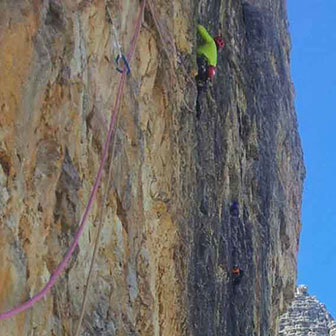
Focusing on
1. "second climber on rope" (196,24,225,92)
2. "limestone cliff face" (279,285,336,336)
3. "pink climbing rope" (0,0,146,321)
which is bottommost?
"pink climbing rope" (0,0,146,321)

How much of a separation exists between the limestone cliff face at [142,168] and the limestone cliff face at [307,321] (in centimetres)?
2788

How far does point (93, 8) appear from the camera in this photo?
7.60 m

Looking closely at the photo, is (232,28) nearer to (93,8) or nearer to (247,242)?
(247,242)

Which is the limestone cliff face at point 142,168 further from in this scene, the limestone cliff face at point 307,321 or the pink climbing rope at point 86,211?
the limestone cliff face at point 307,321

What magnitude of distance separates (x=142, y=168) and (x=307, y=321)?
126 feet

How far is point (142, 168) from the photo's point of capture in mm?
9141

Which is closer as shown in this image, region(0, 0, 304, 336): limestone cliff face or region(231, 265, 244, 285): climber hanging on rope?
region(0, 0, 304, 336): limestone cliff face

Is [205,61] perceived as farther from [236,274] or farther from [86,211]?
[86,211]

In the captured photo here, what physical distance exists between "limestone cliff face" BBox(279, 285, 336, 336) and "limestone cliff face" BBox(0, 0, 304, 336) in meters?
27.9

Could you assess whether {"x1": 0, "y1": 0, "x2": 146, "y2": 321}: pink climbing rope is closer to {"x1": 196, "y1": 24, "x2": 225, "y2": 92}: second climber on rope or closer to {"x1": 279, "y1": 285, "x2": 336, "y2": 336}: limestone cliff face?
{"x1": 196, "y1": 24, "x2": 225, "y2": 92}: second climber on rope

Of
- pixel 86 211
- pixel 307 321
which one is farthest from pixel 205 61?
pixel 307 321

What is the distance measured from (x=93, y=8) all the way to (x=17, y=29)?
1.84 metres

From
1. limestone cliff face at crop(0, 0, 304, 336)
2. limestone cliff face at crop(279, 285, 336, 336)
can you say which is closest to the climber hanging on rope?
limestone cliff face at crop(0, 0, 304, 336)

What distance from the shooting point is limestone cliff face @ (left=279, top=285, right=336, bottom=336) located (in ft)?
148
